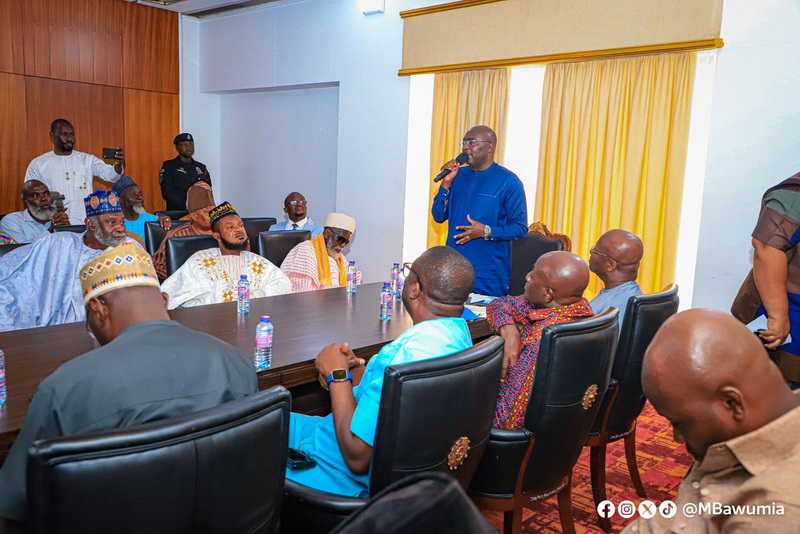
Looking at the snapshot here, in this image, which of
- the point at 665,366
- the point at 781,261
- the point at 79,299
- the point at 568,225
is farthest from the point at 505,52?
the point at 665,366

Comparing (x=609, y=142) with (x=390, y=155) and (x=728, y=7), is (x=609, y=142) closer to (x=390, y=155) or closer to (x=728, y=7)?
(x=728, y=7)

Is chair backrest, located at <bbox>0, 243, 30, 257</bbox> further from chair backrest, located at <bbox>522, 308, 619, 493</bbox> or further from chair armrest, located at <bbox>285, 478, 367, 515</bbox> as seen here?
chair backrest, located at <bbox>522, 308, 619, 493</bbox>

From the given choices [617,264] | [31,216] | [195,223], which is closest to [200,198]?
[195,223]

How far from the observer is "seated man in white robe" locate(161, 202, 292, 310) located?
11.3 feet

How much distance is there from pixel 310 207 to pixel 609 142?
389 cm

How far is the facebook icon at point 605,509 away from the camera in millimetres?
2461

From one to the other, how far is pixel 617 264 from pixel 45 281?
2824mm

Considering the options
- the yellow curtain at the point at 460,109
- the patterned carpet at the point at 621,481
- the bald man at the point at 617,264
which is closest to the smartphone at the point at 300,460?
the patterned carpet at the point at 621,481

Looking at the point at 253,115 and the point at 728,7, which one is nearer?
the point at 728,7

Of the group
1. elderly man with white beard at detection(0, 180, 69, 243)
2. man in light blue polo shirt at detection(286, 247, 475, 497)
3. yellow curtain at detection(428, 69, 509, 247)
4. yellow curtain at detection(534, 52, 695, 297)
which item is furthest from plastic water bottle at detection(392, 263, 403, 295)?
elderly man with white beard at detection(0, 180, 69, 243)

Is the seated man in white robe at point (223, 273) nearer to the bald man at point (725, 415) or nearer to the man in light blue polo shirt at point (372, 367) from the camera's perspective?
the man in light blue polo shirt at point (372, 367)

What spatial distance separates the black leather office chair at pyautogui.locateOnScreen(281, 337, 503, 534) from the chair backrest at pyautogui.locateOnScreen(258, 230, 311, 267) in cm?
279

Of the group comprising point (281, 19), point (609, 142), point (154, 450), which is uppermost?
point (281, 19)

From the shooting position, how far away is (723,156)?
4543mm
